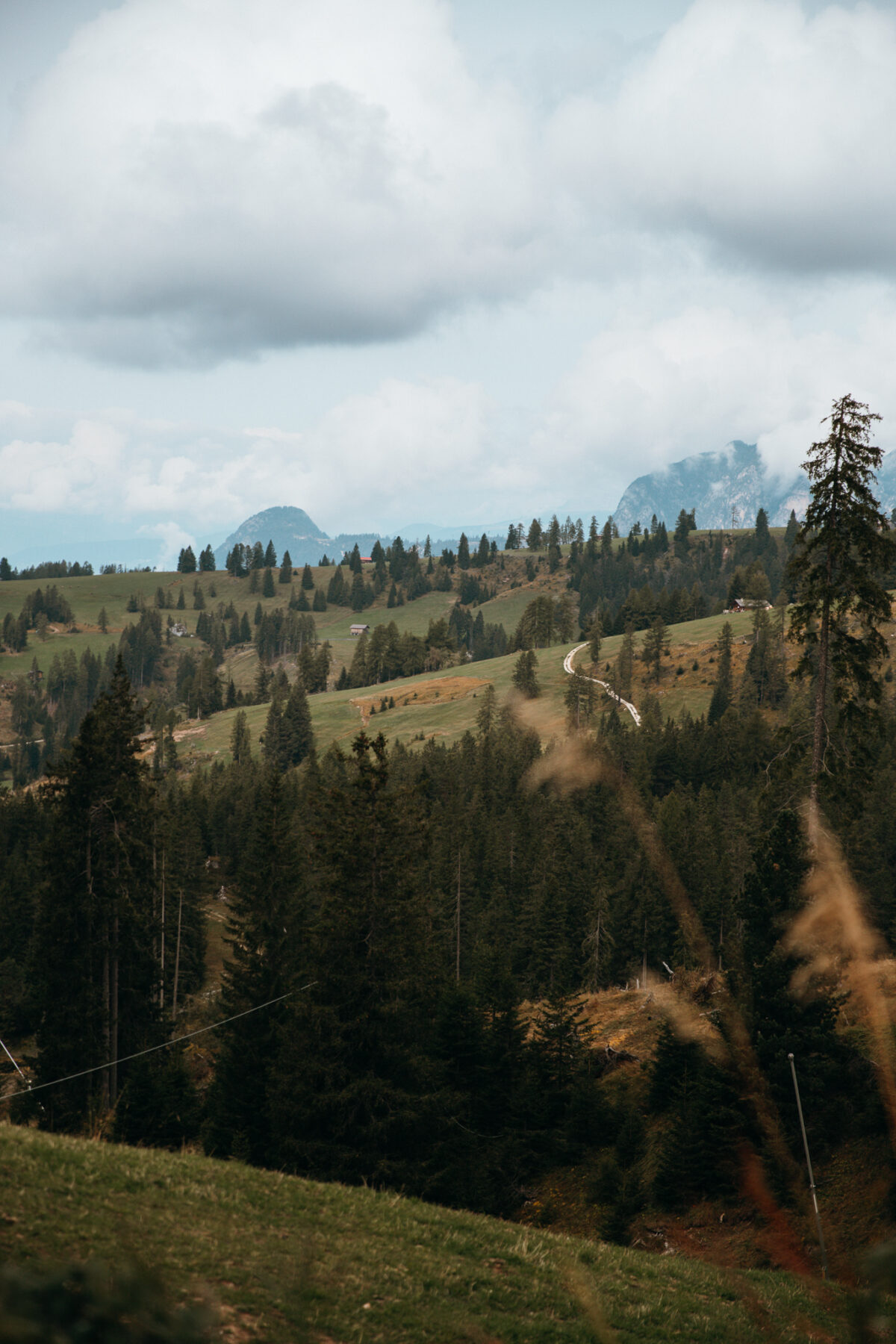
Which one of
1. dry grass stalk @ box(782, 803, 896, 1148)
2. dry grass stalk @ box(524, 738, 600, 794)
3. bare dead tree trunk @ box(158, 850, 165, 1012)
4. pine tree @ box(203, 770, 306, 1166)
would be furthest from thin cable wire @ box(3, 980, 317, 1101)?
dry grass stalk @ box(524, 738, 600, 794)

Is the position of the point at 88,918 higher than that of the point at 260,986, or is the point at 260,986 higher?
the point at 88,918

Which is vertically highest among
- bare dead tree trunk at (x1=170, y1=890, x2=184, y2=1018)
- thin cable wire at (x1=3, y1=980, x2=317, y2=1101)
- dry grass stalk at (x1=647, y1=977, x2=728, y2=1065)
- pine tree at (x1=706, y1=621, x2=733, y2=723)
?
pine tree at (x1=706, y1=621, x2=733, y2=723)

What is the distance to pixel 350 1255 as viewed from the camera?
12.7m

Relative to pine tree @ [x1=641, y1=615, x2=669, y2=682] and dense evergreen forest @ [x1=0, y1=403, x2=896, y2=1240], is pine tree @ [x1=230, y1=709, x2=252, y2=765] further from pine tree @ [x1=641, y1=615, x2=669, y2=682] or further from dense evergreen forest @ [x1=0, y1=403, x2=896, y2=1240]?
dense evergreen forest @ [x1=0, y1=403, x2=896, y2=1240]

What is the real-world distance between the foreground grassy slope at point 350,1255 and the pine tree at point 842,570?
18.3 m

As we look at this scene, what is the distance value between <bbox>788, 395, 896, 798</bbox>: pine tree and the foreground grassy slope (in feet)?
60.1

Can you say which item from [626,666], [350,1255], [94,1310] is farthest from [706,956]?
[626,666]

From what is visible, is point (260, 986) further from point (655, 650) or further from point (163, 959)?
point (655, 650)

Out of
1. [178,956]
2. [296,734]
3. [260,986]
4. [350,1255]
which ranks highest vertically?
[296,734]

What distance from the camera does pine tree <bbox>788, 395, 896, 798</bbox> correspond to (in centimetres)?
2872

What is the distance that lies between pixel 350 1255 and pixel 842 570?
2472 centimetres

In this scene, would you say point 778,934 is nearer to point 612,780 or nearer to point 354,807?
point 354,807

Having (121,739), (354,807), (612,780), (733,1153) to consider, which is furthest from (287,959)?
(612,780)

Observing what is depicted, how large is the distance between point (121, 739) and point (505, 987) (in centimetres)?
1835
